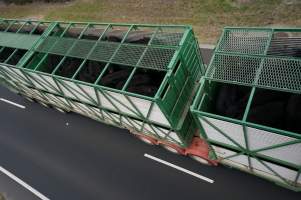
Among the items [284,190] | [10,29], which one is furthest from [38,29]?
[284,190]

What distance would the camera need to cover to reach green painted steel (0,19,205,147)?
8008 mm

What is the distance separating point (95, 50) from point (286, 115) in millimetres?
6501

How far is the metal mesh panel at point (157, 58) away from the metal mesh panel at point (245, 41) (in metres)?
1.55

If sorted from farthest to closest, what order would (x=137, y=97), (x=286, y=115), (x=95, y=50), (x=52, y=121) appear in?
1. (x=52, y=121)
2. (x=95, y=50)
3. (x=137, y=97)
4. (x=286, y=115)

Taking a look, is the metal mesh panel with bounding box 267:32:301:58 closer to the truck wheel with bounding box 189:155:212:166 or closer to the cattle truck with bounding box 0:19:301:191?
the cattle truck with bounding box 0:19:301:191

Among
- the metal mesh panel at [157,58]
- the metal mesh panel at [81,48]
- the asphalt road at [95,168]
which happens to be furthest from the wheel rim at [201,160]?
the metal mesh panel at [81,48]

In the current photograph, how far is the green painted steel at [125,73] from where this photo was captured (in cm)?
801

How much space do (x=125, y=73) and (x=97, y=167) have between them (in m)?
4.39

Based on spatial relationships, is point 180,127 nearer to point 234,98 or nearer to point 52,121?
point 234,98

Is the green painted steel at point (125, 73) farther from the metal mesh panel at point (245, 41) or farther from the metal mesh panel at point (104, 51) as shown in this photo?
the metal mesh panel at point (245, 41)

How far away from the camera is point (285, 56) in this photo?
695cm

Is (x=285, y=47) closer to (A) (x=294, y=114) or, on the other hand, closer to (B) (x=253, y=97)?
(B) (x=253, y=97)

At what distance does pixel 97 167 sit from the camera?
11.1 m

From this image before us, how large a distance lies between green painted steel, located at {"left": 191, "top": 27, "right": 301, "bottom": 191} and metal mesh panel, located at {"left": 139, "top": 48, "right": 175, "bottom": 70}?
4.44 ft
